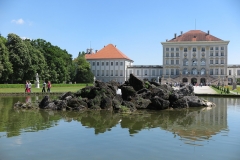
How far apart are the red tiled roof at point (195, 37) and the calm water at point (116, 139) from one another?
7084 cm

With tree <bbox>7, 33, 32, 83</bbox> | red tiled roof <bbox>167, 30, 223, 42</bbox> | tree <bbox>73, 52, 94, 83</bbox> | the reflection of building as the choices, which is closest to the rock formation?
the reflection of building

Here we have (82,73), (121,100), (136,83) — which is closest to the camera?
(121,100)

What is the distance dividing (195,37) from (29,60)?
5070 centimetres

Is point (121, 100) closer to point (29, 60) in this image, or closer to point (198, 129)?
point (198, 129)

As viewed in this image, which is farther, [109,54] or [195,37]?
[109,54]

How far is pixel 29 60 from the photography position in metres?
41.8

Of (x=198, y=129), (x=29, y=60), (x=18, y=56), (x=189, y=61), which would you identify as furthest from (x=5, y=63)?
(x=189, y=61)

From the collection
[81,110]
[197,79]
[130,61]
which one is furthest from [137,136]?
[130,61]

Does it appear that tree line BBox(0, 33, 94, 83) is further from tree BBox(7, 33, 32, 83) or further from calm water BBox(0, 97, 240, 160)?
calm water BBox(0, 97, 240, 160)

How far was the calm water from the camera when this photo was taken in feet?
20.9

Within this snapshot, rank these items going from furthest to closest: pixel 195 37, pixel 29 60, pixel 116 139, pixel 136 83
→ pixel 195 37, pixel 29 60, pixel 136 83, pixel 116 139

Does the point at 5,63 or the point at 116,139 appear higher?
the point at 5,63

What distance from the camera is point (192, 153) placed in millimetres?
6543

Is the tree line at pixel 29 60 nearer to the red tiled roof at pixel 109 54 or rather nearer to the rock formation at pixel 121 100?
the red tiled roof at pixel 109 54
